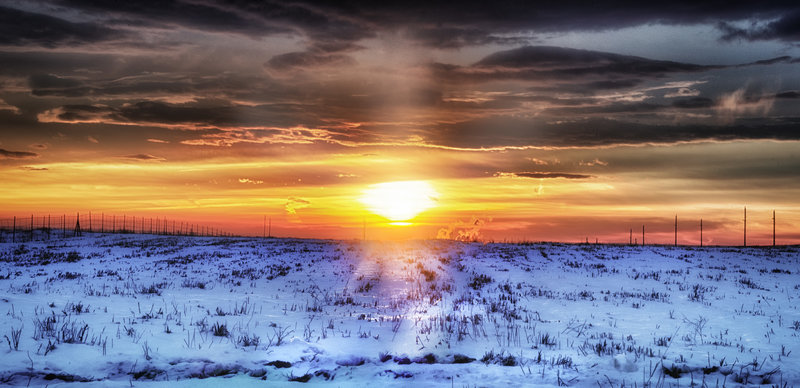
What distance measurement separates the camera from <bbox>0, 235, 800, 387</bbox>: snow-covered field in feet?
28.6

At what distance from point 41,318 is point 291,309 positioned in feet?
18.8

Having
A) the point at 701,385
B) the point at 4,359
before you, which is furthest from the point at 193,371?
the point at 701,385

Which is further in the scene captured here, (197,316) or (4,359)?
(197,316)

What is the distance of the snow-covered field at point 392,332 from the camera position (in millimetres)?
8727

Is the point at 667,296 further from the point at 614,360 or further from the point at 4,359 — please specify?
the point at 4,359

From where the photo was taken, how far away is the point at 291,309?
50.3 ft

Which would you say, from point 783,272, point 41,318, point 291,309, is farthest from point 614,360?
point 783,272

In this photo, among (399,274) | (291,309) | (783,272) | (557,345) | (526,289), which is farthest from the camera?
(783,272)

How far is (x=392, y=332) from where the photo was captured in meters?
12.3

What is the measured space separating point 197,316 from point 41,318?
3.15 m

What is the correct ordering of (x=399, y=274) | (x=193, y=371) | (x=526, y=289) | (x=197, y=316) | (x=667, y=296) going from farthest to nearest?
(x=399, y=274) → (x=526, y=289) → (x=667, y=296) → (x=197, y=316) → (x=193, y=371)

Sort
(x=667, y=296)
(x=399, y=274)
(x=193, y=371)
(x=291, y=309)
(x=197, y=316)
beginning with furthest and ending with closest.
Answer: (x=399, y=274), (x=667, y=296), (x=291, y=309), (x=197, y=316), (x=193, y=371)

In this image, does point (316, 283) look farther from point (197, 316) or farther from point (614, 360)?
point (614, 360)

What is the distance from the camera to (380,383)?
836 cm
